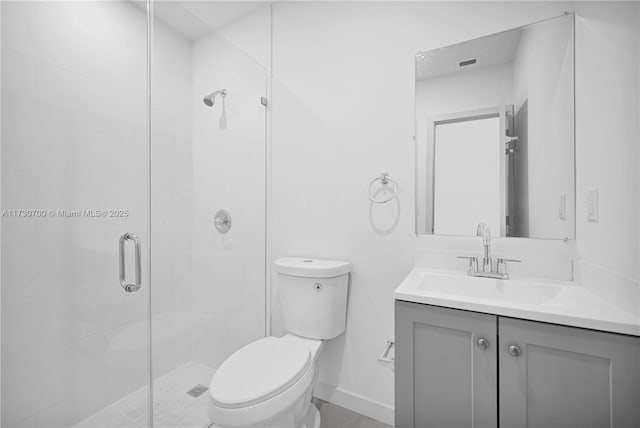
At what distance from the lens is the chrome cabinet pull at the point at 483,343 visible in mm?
914

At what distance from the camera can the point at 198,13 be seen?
1.87m

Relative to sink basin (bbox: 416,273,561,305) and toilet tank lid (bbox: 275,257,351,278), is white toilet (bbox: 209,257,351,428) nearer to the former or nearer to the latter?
toilet tank lid (bbox: 275,257,351,278)

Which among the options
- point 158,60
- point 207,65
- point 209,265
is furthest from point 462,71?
point 209,265

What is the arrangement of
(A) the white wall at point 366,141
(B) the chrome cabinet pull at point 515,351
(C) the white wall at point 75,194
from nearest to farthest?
(B) the chrome cabinet pull at point 515,351
(C) the white wall at point 75,194
(A) the white wall at point 366,141

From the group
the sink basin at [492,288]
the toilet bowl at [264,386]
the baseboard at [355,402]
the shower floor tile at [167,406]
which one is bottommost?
the baseboard at [355,402]

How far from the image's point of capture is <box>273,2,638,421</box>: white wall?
1133mm

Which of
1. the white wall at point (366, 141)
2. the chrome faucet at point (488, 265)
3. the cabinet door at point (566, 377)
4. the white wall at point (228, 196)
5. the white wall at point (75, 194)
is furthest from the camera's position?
the white wall at point (228, 196)

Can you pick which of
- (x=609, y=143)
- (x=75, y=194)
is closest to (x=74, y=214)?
(x=75, y=194)

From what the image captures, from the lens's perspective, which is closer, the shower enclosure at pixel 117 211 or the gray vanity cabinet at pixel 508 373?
the gray vanity cabinet at pixel 508 373

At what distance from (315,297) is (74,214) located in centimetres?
106

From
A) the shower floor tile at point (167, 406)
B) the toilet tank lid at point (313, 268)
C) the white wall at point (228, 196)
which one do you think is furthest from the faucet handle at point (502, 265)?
the shower floor tile at point (167, 406)

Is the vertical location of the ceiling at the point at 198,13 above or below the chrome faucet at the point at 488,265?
above

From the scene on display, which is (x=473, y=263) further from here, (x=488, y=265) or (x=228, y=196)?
(x=228, y=196)

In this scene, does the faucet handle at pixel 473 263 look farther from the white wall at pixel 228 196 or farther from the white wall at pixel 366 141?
the white wall at pixel 228 196
